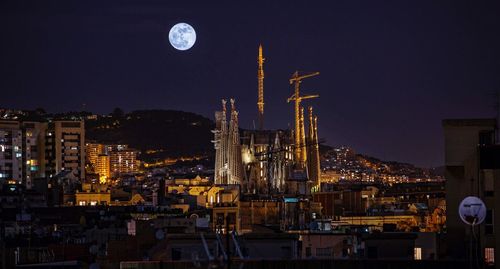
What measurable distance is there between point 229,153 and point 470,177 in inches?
3820

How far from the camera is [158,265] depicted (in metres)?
31.8

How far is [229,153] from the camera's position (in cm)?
12988

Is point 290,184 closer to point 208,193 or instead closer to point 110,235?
point 208,193

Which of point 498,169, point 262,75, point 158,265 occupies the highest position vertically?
point 262,75

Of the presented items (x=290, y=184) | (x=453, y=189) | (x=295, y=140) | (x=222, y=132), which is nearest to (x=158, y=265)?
(x=453, y=189)

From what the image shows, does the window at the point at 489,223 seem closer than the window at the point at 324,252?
Yes

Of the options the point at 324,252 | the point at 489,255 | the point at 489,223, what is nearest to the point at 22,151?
the point at 324,252

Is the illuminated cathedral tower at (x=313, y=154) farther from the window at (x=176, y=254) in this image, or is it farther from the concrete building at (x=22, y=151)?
the window at (x=176, y=254)

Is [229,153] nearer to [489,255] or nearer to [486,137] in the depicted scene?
[486,137]

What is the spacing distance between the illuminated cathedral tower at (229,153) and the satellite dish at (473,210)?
99.1m

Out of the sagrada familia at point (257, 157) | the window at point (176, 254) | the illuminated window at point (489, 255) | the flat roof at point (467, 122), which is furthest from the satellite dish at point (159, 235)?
the sagrada familia at point (257, 157)

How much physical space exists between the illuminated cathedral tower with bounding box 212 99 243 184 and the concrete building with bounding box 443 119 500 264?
92.4m

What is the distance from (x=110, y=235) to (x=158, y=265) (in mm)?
29569

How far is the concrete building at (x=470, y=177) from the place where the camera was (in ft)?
101
